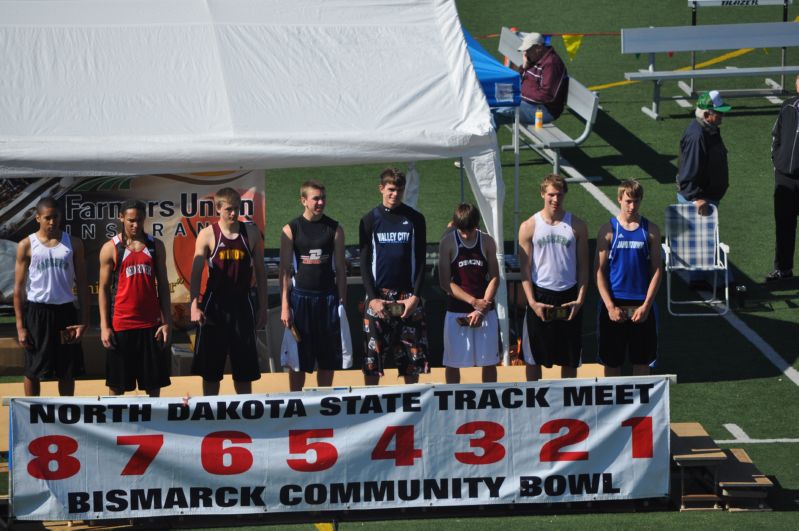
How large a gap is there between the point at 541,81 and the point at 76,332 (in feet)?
29.2

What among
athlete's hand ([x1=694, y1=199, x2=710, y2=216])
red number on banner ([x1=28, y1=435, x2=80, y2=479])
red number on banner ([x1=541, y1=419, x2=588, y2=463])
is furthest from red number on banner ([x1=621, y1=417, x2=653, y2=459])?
athlete's hand ([x1=694, y1=199, x2=710, y2=216])

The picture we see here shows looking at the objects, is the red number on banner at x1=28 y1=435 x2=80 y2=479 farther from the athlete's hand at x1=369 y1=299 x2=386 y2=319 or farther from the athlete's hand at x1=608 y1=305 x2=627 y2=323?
the athlete's hand at x1=608 y1=305 x2=627 y2=323

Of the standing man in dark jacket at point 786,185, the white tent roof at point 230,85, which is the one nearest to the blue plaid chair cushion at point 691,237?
the standing man in dark jacket at point 786,185

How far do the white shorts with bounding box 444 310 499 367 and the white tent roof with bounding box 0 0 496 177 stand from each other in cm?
149

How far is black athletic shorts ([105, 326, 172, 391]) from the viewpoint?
925cm

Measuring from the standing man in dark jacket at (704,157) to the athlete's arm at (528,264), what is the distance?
11.9 feet

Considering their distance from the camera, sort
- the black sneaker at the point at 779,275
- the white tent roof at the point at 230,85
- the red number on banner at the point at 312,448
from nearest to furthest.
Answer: the red number on banner at the point at 312,448 < the white tent roof at the point at 230,85 < the black sneaker at the point at 779,275

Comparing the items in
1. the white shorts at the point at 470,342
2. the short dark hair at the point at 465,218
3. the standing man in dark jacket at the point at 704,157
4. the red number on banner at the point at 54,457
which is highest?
the standing man in dark jacket at the point at 704,157

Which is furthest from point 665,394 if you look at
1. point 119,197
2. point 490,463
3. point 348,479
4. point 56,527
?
point 119,197

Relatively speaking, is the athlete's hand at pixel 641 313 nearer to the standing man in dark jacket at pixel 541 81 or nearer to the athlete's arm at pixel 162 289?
the athlete's arm at pixel 162 289

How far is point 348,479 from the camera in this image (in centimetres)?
837

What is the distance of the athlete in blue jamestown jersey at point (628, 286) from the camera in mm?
9586

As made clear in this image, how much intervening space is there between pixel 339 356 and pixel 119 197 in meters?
2.60

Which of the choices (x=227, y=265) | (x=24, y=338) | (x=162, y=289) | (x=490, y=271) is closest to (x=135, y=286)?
(x=162, y=289)
